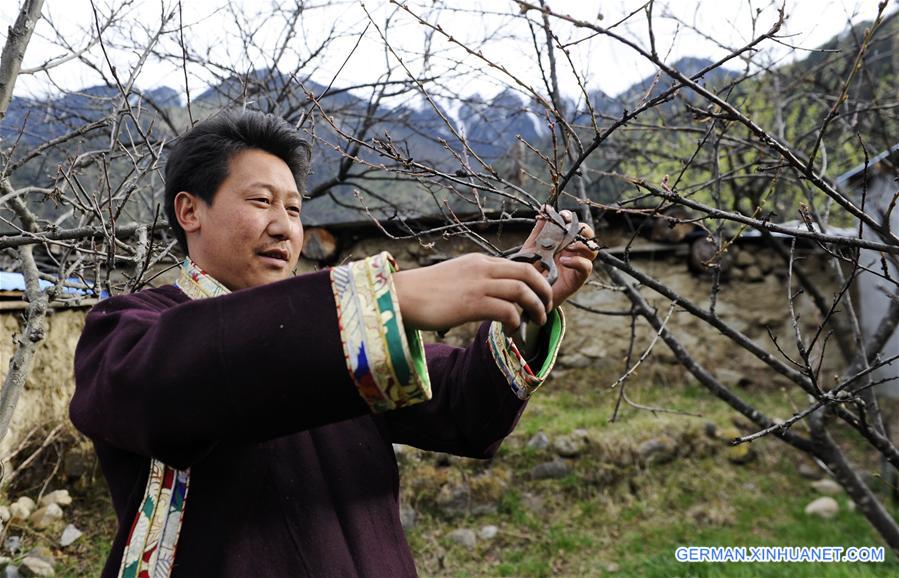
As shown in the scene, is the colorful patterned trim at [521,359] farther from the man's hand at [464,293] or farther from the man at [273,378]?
the man's hand at [464,293]

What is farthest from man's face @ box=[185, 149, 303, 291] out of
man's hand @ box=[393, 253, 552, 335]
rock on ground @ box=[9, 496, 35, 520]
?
rock on ground @ box=[9, 496, 35, 520]

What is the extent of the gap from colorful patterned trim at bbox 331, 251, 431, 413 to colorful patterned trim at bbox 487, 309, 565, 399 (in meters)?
0.40

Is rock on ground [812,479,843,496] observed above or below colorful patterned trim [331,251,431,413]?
below

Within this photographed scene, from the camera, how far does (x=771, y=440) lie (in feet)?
19.1

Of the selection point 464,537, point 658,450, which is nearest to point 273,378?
point 464,537

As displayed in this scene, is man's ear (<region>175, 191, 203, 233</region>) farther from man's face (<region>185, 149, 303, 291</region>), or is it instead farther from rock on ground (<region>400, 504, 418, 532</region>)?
rock on ground (<region>400, 504, 418, 532</region>)

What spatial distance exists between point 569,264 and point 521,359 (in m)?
0.20

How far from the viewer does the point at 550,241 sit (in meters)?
1.24

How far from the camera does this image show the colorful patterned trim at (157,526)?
1135mm

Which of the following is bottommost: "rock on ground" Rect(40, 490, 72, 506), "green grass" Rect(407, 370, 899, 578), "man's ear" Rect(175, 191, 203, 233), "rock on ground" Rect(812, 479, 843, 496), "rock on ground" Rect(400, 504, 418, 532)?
"rock on ground" Rect(812, 479, 843, 496)

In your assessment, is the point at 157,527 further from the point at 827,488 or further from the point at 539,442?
the point at 827,488

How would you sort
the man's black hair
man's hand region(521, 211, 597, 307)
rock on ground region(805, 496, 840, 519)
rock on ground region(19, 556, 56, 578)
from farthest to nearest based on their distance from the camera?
rock on ground region(805, 496, 840, 519)
rock on ground region(19, 556, 56, 578)
the man's black hair
man's hand region(521, 211, 597, 307)

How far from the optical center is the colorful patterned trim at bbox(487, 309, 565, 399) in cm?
131

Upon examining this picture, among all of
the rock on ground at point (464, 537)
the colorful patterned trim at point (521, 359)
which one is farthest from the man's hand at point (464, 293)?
the rock on ground at point (464, 537)
